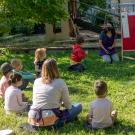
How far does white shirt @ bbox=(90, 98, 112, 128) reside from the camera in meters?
7.15

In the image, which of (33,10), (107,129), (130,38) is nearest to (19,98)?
(107,129)

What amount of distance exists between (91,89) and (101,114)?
9.89 feet

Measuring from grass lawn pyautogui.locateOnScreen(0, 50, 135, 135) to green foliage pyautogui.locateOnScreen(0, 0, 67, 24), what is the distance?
1.30 meters

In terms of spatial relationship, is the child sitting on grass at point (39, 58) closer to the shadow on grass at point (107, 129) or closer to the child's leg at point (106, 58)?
the child's leg at point (106, 58)

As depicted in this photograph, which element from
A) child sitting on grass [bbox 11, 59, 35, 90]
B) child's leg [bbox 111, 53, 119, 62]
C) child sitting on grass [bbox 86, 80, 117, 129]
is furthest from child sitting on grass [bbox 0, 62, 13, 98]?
child's leg [bbox 111, 53, 119, 62]

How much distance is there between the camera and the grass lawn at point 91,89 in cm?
721

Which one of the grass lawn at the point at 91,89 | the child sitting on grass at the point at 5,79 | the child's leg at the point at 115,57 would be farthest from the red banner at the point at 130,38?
the child sitting on grass at the point at 5,79

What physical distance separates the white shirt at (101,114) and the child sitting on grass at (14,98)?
1.43 m

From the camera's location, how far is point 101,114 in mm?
7152

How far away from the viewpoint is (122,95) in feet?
31.1

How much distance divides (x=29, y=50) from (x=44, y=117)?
9.89 m

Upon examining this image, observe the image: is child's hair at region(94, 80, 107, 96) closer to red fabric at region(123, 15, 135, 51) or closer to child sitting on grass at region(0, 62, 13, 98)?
child sitting on grass at region(0, 62, 13, 98)

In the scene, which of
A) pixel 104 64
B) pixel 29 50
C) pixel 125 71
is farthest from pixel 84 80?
pixel 29 50

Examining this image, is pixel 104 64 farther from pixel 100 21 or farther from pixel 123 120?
pixel 100 21
